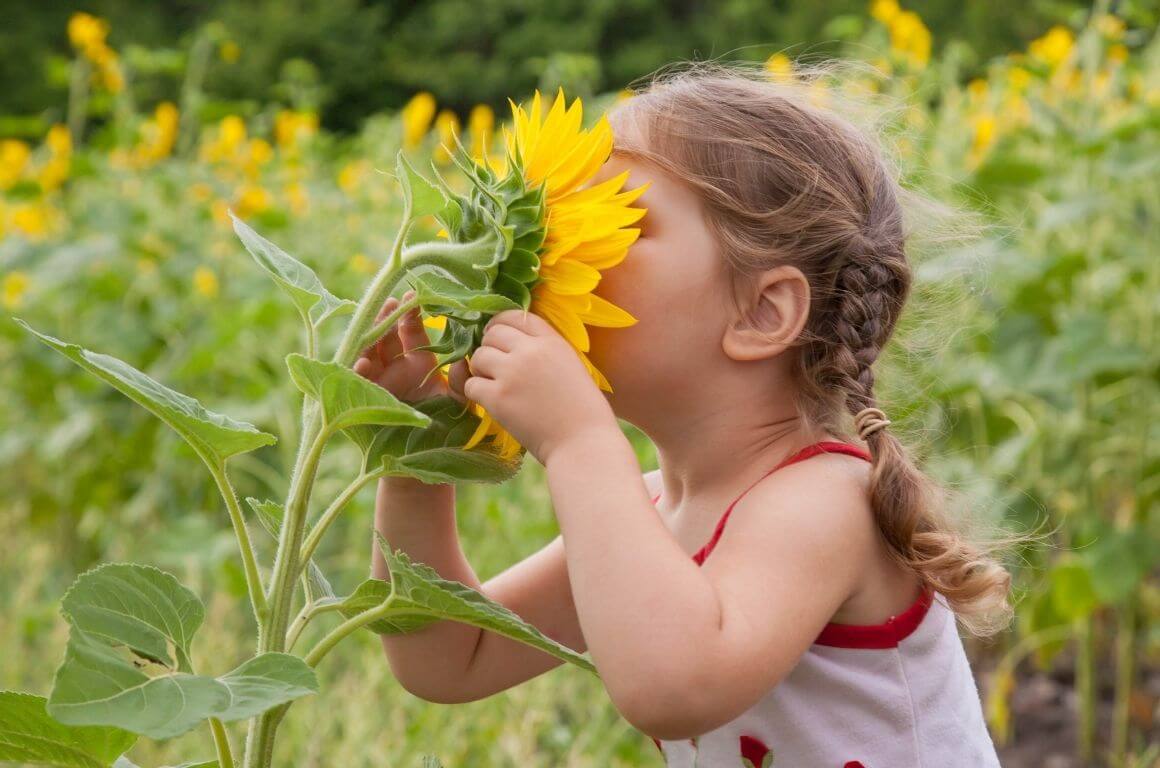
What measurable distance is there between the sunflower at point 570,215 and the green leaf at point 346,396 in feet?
0.51

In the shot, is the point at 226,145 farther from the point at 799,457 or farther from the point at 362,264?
the point at 799,457

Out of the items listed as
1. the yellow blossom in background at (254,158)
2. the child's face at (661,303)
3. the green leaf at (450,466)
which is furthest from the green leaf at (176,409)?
the yellow blossom in background at (254,158)

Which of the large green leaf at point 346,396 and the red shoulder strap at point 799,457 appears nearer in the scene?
the large green leaf at point 346,396

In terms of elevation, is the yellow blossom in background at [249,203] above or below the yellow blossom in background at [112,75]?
below

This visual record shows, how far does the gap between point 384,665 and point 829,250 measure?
4.39 feet

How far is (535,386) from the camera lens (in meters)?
1.00

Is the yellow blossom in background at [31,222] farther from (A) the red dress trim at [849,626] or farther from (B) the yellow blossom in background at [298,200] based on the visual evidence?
(A) the red dress trim at [849,626]

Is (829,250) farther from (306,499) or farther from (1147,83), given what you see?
(1147,83)

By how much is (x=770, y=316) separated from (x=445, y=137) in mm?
3995

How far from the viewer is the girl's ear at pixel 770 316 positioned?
1.19 m

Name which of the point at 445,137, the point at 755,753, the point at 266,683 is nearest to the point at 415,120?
the point at 445,137

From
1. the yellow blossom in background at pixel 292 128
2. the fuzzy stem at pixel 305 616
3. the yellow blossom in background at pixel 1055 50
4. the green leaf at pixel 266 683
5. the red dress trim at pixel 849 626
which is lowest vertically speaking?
the yellow blossom in background at pixel 292 128

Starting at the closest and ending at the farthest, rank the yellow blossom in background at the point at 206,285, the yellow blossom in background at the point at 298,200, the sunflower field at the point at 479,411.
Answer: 1. the sunflower field at the point at 479,411
2. the yellow blossom in background at the point at 206,285
3. the yellow blossom in background at the point at 298,200

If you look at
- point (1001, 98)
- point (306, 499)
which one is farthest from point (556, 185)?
point (1001, 98)
